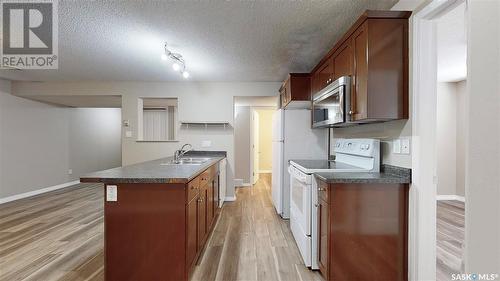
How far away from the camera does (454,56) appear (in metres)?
3.04

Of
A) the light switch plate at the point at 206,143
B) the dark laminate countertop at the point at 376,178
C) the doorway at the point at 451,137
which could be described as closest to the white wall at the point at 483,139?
the dark laminate countertop at the point at 376,178

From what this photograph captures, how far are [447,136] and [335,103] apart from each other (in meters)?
3.63

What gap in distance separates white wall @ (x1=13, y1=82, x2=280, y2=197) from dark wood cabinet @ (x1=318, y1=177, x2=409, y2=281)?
2.90 meters

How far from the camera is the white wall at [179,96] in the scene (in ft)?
14.5

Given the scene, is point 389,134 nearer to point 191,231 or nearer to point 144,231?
point 191,231

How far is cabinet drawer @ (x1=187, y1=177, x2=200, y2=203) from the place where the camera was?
182 cm

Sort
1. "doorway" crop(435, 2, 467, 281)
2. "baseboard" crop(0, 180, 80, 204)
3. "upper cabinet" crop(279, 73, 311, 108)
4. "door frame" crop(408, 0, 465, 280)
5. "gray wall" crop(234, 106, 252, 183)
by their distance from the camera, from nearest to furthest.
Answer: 1. "door frame" crop(408, 0, 465, 280)
2. "doorway" crop(435, 2, 467, 281)
3. "upper cabinet" crop(279, 73, 311, 108)
4. "baseboard" crop(0, 180, 80, 204)
5. "gray wall" crop(234, 106, 252, 183)

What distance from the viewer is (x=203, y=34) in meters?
2.48

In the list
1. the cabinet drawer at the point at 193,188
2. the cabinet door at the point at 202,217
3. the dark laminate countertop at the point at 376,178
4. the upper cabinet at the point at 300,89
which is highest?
the upper cabinet at the point at 300,89

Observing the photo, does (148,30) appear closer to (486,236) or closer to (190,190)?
(190,190)

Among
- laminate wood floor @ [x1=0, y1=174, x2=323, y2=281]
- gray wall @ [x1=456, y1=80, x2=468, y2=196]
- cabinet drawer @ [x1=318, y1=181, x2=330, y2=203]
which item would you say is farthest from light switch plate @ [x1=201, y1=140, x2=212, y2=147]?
gray wall @ [x1=456, y1=80, x2=468, y2=196]

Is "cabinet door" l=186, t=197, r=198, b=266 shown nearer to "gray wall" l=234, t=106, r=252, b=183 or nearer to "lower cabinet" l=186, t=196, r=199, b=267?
"lower cabinet" l=186, t=196, r=199, b=267

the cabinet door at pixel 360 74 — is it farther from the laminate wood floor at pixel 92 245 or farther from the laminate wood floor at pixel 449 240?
the laminate wood floor at pixel 92 245

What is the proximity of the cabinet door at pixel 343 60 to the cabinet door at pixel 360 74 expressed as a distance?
3.5 inches
